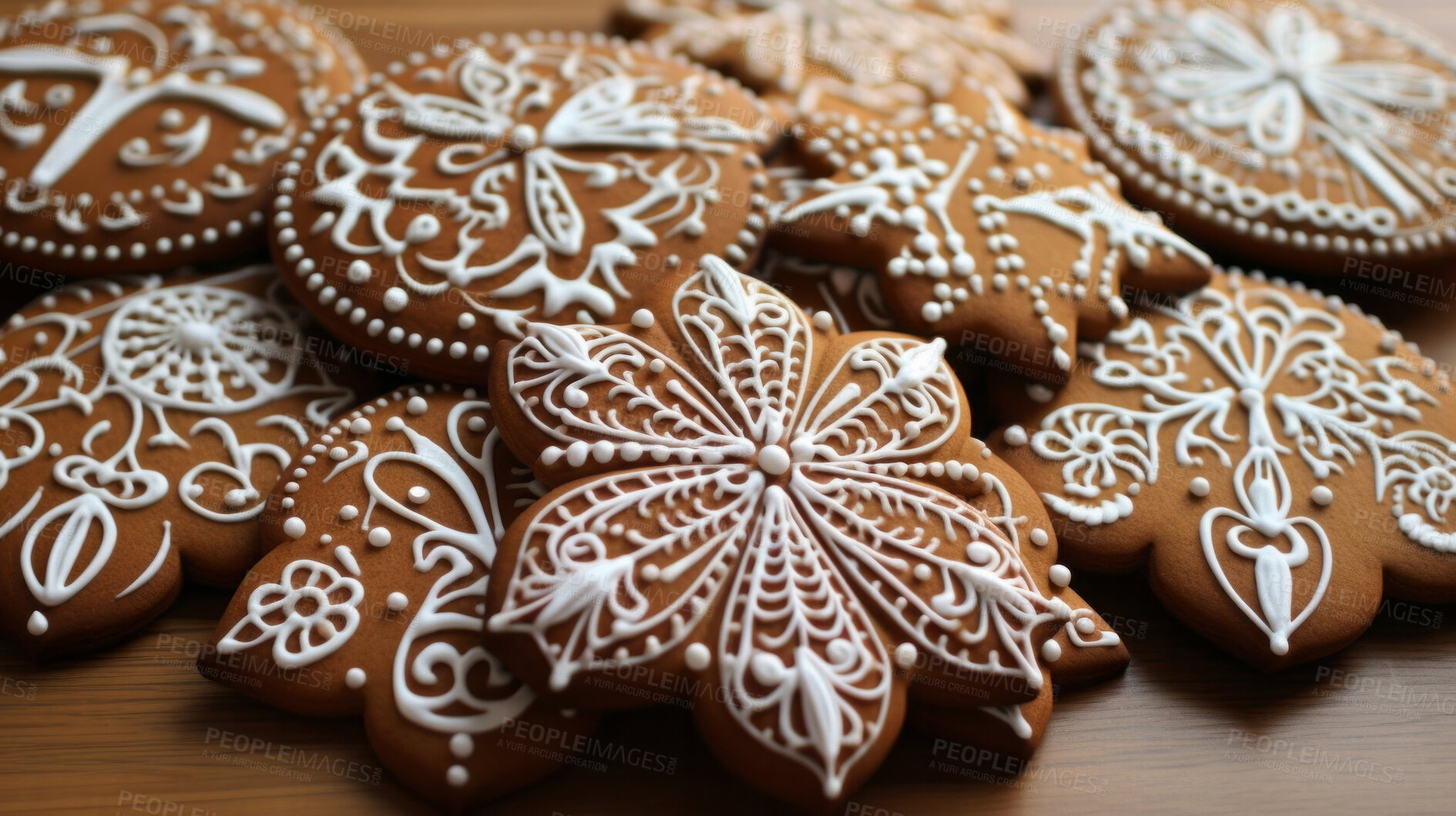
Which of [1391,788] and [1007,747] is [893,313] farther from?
[1391,788]

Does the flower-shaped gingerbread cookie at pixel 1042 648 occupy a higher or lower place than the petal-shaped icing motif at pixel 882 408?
lower

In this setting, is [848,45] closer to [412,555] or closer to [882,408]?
[882,408]

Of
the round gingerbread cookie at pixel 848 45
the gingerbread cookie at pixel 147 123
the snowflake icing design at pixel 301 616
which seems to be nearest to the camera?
the snowflake icing design at pixel 301 616

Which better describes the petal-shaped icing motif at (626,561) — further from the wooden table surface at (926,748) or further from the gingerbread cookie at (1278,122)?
the gingerbread cookie at (1278,122)

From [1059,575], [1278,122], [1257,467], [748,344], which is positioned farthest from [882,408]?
[1278,122]

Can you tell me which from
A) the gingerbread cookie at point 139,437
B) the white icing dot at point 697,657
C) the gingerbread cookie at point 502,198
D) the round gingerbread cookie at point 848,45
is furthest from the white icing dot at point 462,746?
the round gingerbread cookie at point 848,45

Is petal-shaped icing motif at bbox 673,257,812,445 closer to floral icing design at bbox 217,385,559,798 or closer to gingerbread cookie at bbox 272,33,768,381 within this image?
gingerbread cookie at bbox 272,33,768,381

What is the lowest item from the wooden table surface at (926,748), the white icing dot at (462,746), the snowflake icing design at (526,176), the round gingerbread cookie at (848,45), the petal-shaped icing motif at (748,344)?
the wooden table surface at (926,748)
